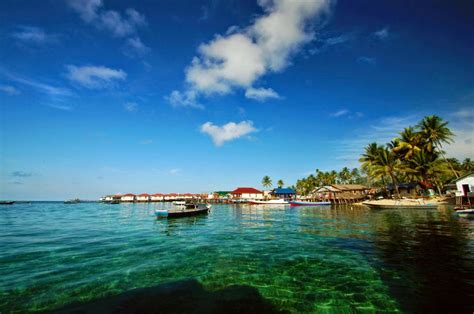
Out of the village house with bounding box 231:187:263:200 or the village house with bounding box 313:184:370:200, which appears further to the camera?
A: the village house with bounding box 231:187:263:200

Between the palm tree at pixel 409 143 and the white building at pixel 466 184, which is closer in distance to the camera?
the white building at pixel 466 184

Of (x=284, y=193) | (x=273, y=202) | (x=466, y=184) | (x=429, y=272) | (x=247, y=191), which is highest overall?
(x=247, y=191)

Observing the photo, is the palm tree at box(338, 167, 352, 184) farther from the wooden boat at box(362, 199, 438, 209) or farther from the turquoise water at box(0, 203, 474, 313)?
the turquoise water at box(0, 203, 474, 313)

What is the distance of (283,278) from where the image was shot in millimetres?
9430

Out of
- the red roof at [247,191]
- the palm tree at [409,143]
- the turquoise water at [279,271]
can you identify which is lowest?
the turquoise water at [279,271]

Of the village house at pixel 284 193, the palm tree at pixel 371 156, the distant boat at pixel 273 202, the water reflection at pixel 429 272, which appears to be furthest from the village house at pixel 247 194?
the water reflection at pixel 429 272

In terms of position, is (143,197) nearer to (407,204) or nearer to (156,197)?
(156,197)

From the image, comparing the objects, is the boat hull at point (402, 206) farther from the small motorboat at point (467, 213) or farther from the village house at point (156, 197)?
the village house at point (156, 197)

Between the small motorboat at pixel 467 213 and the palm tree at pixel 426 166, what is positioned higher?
the palm tree at pixel 426 166

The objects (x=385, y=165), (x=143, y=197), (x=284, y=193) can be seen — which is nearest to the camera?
(x=385, y=165)

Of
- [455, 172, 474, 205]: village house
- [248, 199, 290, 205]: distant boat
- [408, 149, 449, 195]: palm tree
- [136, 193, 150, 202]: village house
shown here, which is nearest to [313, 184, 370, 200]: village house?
[248, 199, 290, 205]: distant boat

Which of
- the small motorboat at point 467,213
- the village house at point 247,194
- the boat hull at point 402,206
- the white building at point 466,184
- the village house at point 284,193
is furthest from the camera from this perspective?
the village house at point 247,194

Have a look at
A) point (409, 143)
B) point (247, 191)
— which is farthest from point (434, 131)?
point (247, 191)

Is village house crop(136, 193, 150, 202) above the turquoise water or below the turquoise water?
above
